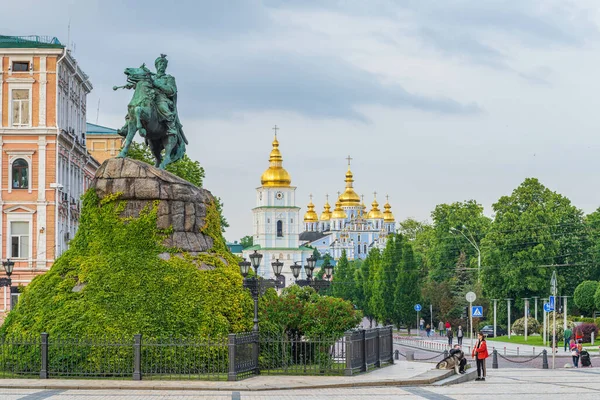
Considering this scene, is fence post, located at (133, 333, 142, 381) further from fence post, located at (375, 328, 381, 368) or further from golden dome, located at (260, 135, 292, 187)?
golden dome, located at (260, 135, 292, 187)

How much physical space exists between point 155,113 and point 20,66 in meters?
26.8

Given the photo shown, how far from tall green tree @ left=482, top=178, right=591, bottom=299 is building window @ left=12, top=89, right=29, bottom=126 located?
35666 mm

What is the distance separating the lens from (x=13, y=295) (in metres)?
54.7

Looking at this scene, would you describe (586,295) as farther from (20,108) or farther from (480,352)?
(480,352)

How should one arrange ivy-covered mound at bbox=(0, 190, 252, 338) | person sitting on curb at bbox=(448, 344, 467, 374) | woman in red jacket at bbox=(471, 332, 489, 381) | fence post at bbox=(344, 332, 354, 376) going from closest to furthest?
ivy-covered mound at bbox=(0, 190, 252, 338)
fence post at bbox=(344, 332, 354, 376)
woman in red jacket at bbox=(471, 332, 489, 381)
person sitting on curb at bbox=(448, 344, 467, 374)

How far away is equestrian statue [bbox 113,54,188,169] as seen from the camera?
1249 inches

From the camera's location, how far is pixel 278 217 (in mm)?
188375

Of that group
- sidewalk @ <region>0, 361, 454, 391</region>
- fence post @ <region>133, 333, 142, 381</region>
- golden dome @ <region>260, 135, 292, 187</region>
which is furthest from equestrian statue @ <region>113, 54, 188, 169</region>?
golden dome @ <region>260, 135, 292, 187</region>

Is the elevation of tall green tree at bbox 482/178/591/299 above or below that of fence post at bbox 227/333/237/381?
above

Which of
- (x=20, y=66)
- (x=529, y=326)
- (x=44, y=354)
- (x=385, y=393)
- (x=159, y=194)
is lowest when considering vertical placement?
(x=529, y=326)

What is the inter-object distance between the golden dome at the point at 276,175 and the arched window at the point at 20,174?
128 meters

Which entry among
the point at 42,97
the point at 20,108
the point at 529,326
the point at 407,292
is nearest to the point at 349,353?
the point at 42,97

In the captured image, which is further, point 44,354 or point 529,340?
point 529,340

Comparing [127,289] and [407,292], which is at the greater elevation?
[127,289]
